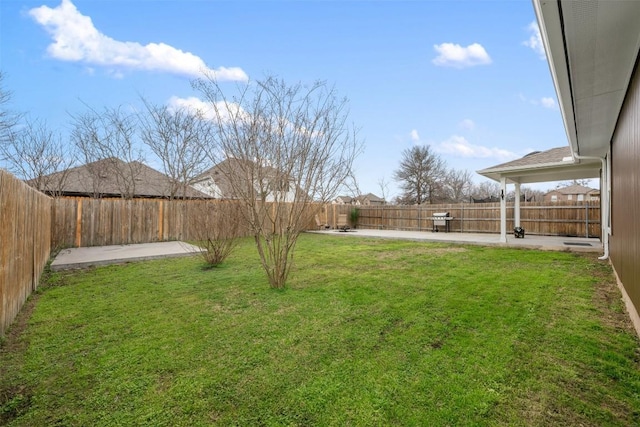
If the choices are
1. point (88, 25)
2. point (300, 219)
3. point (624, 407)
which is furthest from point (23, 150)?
point (624, 407)

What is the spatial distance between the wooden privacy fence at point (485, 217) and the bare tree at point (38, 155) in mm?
11498

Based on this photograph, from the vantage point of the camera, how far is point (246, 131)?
4.28 m

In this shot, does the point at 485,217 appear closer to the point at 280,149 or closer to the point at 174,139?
the point at 280,149

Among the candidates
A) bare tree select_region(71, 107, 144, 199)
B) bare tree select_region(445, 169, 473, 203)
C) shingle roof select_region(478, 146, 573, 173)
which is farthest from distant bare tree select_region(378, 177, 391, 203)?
bare tree select_region(71, 107, 144, 199)

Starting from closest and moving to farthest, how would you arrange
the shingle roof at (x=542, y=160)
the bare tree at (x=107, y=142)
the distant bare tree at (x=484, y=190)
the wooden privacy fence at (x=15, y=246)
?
the wooden privacy fence at (x=15, y=246), the shingle roof at (x=542, y=160), the bare tree at (x=107, y=142), the distant bare tree at (x=484, y=190)

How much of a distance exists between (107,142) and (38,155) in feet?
7.89

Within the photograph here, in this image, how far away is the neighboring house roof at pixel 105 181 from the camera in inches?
527

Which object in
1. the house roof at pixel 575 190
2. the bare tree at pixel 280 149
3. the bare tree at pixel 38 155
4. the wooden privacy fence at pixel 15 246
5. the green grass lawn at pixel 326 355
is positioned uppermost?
the house roof at pixel 575 190

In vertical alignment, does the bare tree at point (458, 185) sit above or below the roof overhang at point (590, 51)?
above

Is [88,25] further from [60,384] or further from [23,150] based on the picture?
[60,384]

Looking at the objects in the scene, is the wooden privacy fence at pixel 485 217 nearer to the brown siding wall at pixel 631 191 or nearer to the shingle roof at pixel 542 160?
the shingle roof at pixel 542 160

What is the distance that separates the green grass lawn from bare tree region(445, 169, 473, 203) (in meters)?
27.3

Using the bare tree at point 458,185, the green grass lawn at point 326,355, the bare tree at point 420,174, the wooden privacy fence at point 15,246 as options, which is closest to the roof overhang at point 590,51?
the green grass lawn at point 326,355

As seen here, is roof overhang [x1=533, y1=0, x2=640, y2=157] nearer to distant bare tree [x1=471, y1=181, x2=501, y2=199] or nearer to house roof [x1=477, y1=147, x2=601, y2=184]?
house roof [x1=477, y1=147, x2=601, y2=184]
